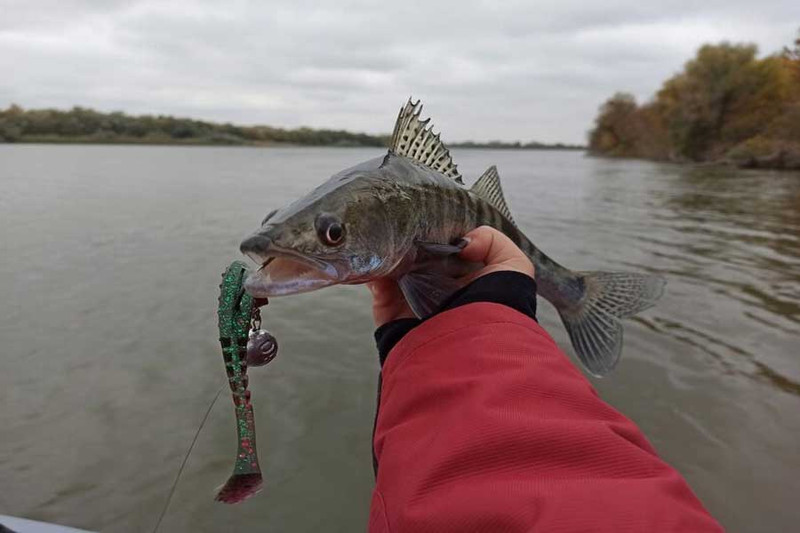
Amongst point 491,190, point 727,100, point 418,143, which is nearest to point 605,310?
point 491,190

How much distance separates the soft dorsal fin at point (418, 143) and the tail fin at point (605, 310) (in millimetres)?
1518

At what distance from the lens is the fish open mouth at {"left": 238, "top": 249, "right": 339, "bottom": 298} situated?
1851mm

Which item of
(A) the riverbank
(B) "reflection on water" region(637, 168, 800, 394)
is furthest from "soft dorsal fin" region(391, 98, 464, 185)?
(A) the riverbank

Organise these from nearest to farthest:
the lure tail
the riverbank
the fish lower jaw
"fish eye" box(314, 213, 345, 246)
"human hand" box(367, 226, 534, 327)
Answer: the fish lower jaw
"fish eye" box(314, 213, 345, 246)
the lure tail
"human hand" box(367, 226, 534, 327)
the riverbank

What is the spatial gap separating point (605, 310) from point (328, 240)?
2.55 metres

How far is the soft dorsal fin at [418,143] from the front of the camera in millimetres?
2814

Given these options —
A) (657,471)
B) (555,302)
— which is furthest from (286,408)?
(657,471)

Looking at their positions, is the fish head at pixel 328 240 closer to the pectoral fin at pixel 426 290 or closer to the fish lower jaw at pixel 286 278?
the fish lower jaw at pixel 286 278

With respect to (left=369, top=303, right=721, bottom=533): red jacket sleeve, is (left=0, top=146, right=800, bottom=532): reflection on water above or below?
below

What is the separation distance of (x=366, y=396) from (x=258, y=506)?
1.69 m

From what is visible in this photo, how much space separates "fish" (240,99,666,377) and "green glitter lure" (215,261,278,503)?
17 centimetres

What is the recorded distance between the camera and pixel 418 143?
292cm

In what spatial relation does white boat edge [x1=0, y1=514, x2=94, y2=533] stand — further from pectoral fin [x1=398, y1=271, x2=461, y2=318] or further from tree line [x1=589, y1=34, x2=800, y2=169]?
tree line [x1=589, y1=34, x2=800, y2=169]

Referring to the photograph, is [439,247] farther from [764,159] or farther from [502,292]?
[764,159]
